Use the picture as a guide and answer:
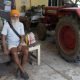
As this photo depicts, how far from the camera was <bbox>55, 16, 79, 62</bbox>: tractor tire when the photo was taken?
471 centimetres

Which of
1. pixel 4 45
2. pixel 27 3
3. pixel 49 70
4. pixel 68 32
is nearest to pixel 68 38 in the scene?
pixel 68 32

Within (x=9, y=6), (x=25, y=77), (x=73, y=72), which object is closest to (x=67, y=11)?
(x=73, y=72)

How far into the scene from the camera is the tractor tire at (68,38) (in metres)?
4.71

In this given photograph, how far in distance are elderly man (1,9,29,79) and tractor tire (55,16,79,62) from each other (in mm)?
1121

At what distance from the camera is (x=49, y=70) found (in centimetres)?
442

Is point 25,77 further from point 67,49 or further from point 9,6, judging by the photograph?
point 9,6

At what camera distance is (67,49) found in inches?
199

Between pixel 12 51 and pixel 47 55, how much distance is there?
5.02 ft

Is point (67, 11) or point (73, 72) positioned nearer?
point (73, 72)

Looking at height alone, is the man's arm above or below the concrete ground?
above

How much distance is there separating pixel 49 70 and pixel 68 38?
97 cm

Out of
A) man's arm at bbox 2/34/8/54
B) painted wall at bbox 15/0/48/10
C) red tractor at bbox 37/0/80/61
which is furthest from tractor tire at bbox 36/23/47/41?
man's arm at bbox 2/34/8/54

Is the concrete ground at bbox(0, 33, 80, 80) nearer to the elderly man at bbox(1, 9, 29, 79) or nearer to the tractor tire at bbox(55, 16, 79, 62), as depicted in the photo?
the tractor tire at bbox(55, 16, 79, 62)

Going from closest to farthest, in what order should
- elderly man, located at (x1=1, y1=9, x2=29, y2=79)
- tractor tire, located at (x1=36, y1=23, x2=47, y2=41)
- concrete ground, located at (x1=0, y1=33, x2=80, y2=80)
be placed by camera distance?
elderly man, located at (x1=1, y1=9, x2=29, y2=79) < concrete ground, located at (x1=0, y1=33, x2=80, y2=80) < tractor tire, located at (x1=36, y1=23, x2=47, y2=41)
